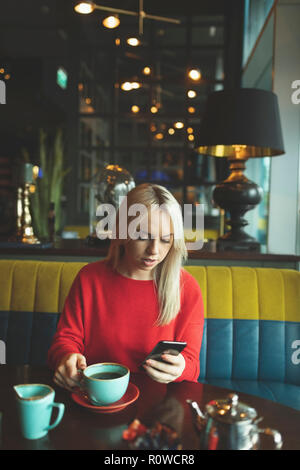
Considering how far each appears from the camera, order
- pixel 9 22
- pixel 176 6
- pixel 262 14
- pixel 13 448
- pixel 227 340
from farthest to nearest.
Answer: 1. pixel 9 22
2. pixel 176 6
3. pixel 262 14
4. pixel 227 340
5. pixel 13 448

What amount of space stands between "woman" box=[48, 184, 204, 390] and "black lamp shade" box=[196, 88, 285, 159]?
91cm

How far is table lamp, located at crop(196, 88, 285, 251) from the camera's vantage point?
197cm

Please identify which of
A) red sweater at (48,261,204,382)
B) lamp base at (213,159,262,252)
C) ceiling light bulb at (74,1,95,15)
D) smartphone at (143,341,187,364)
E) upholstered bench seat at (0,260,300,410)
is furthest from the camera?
ceiling light bulb at (74,1,95,15)

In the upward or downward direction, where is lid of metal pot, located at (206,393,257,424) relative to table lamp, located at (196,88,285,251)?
downward

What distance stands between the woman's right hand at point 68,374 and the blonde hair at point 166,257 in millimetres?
341

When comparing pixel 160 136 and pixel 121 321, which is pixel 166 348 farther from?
pixel 160 136

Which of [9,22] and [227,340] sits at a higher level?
[9,22]

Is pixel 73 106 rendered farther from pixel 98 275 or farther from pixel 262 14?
pixel 98 275

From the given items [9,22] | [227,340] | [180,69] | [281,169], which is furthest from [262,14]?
[9,22]

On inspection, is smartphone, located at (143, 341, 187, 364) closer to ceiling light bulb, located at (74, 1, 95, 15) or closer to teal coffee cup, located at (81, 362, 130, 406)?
teal coffee cup, located at (81, 362, 130, 406)

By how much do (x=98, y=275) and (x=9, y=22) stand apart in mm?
6083

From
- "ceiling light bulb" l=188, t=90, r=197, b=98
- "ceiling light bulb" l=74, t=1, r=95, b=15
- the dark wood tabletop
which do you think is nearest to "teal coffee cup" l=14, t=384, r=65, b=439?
the dark wood tabletop

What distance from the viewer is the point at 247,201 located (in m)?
2.21

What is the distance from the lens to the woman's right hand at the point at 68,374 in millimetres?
877
